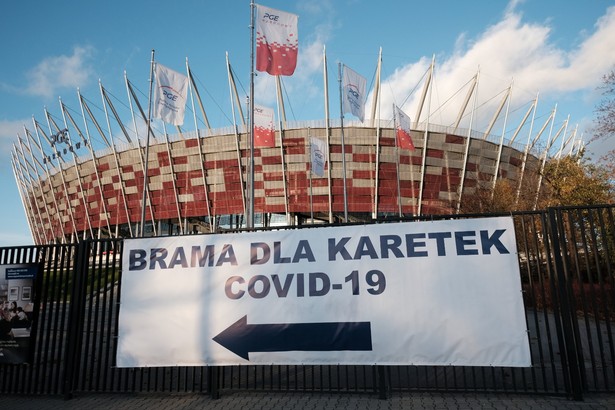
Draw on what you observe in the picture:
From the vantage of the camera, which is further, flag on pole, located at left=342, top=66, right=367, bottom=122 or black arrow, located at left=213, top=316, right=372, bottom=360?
flag on pole, located at left=342, top=66, right=367, bottom=122

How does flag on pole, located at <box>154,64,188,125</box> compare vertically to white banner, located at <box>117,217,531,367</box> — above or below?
above

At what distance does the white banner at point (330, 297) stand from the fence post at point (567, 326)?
1.95 ft

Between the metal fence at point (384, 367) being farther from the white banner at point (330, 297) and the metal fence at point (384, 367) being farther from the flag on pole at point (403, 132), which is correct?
the flag on pole at point (403, 132)

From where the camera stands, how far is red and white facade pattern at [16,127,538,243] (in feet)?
146

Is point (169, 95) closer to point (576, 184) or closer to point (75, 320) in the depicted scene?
point (75, 320)

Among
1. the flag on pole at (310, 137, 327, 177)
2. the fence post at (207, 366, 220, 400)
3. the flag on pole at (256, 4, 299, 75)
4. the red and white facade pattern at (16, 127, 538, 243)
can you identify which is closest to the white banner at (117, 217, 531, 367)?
the fence post at (207, 366, 220, 400)

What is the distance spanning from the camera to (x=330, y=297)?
5.64m

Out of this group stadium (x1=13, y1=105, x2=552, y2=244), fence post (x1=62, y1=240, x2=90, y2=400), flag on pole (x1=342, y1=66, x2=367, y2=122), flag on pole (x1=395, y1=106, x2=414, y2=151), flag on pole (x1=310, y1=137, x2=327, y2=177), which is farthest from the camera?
stadium (x1=13, y1=105, x2=552, y2=244)

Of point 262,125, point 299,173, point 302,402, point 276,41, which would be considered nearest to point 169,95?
point 262,125

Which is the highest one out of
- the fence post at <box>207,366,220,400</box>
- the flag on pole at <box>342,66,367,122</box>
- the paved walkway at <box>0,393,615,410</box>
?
the flag on pole at <box>342,66,367,122</box>

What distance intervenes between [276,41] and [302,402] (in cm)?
1217

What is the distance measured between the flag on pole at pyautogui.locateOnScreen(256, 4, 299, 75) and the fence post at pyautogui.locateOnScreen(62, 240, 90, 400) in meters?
9.37

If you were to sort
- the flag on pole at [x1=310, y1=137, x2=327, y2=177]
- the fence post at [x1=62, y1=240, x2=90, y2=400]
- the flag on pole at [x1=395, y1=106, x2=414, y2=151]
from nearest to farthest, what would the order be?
the fence post at [x1=62, y1=240, x2=90, y2=400] < the flag on pole at [x1=395, y1=106, x2=414, y2=151] < the flag on pole at [x1=310, y1=137, x2=327, y2=177]

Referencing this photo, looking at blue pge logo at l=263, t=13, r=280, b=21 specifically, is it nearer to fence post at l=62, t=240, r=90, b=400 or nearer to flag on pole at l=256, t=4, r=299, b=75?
flag on pole at l=256, t=4, r=299, b=75
